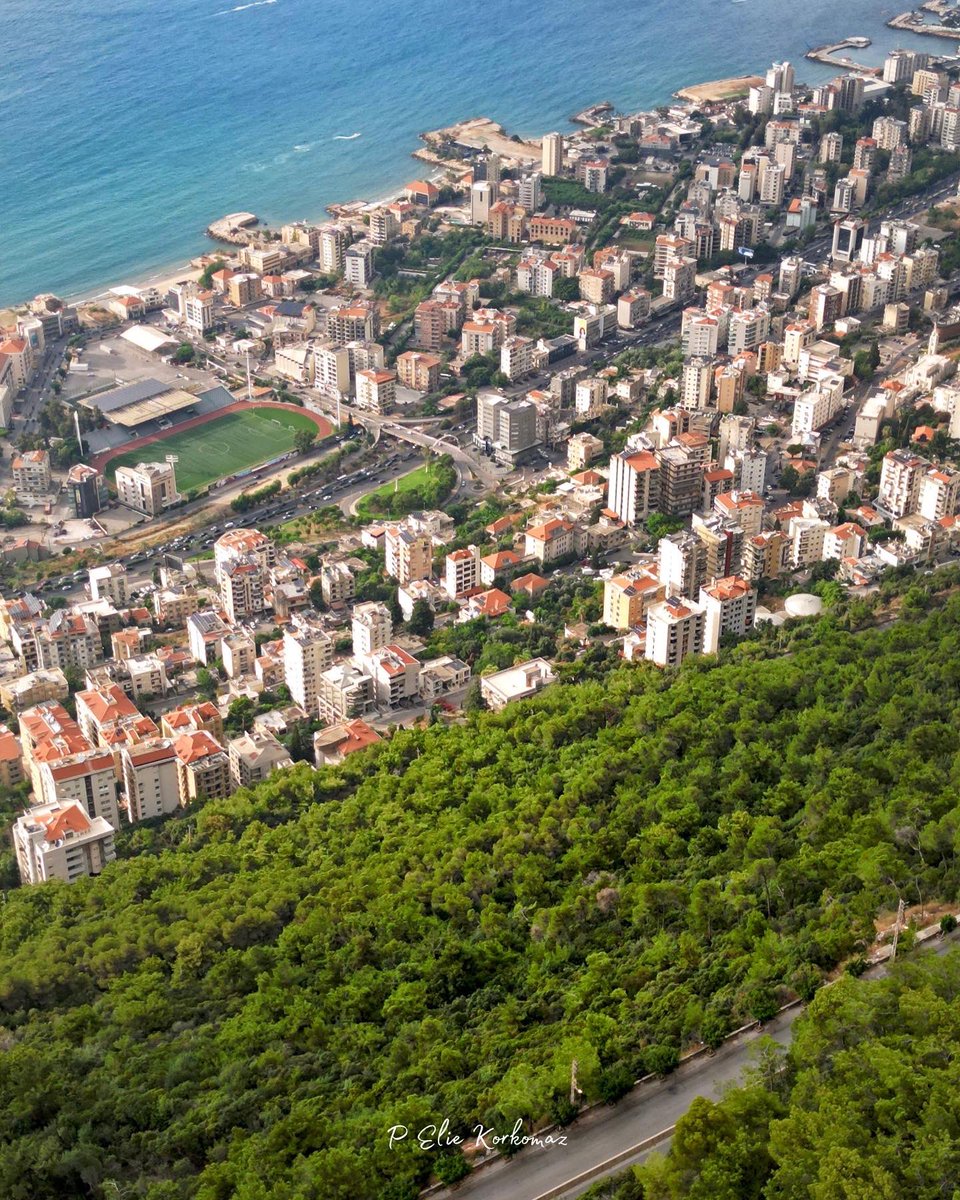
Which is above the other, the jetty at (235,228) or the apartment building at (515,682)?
the jetty at (235,228)

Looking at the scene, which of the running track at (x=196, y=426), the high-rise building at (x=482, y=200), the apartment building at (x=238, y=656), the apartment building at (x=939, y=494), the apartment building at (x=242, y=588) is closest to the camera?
the apartment building at (x=238, y=656)

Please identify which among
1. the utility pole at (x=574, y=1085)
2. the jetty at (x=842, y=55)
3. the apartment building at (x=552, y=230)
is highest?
the jetty at (x=842, y=55)

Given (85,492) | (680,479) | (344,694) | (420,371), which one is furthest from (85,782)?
(420,371)

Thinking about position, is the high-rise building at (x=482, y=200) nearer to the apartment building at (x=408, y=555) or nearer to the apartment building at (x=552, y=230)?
the apartment building at (x=552, y=230)

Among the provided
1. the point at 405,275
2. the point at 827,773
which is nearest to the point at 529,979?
the point at 827,773

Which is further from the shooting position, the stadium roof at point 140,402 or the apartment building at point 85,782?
the stadium roof at point 140,402

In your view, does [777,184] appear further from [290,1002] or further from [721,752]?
[290,1002]

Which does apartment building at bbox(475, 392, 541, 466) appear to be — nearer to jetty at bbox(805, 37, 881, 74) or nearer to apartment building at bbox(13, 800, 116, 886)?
apartment building at bbox(13, 800, 116, 886)

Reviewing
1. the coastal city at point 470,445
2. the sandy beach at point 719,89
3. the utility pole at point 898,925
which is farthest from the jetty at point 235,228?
the utility pole at point 898,925
